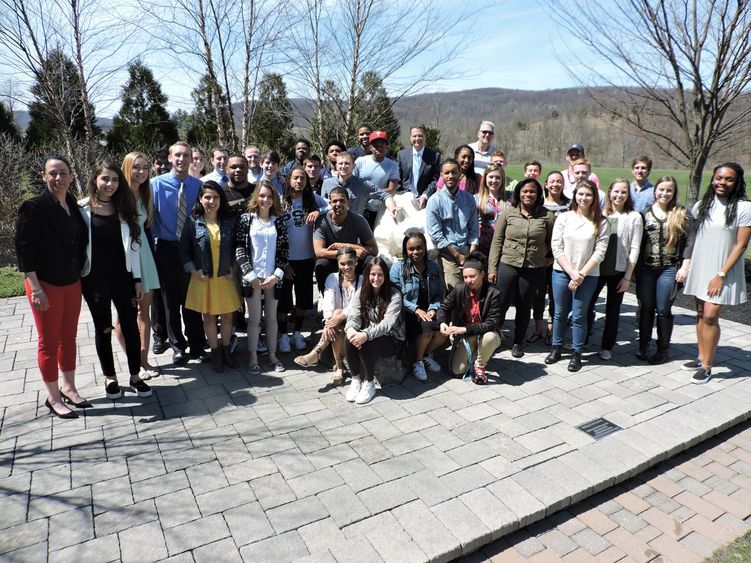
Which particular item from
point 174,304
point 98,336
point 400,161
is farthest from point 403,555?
point 400,161

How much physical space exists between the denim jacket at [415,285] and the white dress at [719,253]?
2.40m

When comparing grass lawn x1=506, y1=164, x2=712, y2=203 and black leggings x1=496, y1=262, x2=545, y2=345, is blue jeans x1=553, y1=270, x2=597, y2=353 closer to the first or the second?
black leggings x1=496, y1=262, x2=545, y2=345

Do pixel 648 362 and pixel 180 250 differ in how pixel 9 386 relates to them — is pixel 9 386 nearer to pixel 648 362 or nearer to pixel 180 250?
pixel 180 250

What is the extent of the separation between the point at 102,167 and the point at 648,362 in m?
5.63

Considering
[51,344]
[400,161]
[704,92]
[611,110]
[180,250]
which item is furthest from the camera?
[611,110]

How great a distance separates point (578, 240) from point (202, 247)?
3.64 meters

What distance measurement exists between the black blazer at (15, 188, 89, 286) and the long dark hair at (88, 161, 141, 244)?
0.80 ft

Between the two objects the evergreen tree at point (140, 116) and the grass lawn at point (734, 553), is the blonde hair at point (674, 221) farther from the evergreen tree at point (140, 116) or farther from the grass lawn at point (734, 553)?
the evergreen tree at point (140, 116)

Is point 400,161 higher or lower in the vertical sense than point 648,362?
higher

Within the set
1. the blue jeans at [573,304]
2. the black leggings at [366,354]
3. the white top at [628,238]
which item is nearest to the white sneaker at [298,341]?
the black leggings at [366,354]

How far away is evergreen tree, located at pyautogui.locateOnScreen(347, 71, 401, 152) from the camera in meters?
11.3

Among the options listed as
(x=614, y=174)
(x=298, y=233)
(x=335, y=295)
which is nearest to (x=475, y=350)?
(x=335, y=295)

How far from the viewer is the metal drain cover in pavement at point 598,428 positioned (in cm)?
388

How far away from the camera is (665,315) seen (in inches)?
203
